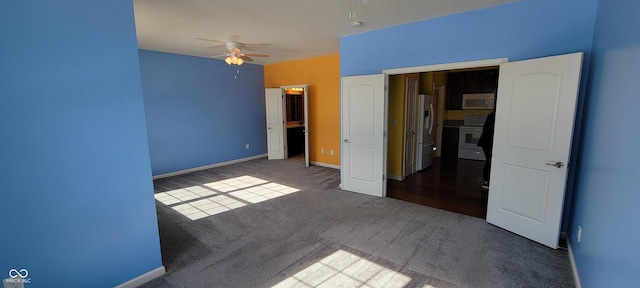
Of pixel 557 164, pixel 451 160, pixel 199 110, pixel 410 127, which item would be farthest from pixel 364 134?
pixel 199 110

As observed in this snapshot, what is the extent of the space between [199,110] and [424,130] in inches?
203

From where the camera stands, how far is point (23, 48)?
1686mm

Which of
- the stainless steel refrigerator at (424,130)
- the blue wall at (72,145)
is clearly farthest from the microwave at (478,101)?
the blue wall at (72,145)

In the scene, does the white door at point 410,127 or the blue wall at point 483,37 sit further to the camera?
the white door at point 410,127

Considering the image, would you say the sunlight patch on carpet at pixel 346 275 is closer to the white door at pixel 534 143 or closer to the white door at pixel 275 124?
the white door at pixel 534 143

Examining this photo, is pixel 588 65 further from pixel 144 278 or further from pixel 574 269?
pixel 144 278

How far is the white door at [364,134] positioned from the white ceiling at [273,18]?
865mm

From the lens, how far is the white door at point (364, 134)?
4094mm

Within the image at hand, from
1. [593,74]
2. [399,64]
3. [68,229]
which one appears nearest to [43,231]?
[68,229]

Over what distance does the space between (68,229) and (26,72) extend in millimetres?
1113

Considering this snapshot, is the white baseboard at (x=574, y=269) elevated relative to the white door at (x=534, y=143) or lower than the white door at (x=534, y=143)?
lower

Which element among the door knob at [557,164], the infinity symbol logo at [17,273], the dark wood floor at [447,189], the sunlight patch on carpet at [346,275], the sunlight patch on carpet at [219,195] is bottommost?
the sunlight patch on carpet at [346,275]

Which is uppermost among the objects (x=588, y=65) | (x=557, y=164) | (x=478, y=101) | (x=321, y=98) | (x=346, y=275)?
(x=588, y=65)

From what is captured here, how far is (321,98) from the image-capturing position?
6430 millimetres
